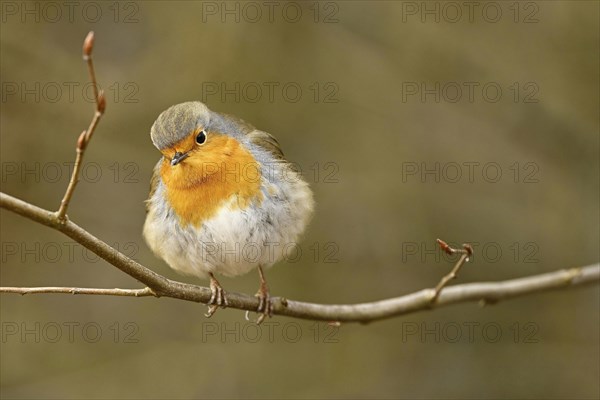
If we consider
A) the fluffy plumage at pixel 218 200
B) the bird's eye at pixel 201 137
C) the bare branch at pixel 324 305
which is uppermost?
the bird's eye at pixel 201 137

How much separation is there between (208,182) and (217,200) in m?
0.11

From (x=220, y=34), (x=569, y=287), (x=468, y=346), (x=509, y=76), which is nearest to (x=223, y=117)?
(x=569, y=287)

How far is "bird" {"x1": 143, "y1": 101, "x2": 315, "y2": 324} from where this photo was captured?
4355 mm

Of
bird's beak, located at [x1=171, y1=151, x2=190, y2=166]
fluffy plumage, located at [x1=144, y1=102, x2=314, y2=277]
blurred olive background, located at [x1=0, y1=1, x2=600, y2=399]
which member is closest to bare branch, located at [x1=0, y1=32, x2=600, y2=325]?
fluffy plumage, located at [x1=144, y1=102, x2=314, y2=277]

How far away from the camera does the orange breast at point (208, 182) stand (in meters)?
4.43

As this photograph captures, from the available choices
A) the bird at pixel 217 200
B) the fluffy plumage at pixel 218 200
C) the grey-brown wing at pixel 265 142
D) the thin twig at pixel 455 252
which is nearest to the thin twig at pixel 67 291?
the bird at pixel 217 200

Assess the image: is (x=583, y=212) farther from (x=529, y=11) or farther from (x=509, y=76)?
(x=529, y=11)

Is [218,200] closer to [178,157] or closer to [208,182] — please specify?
[208,182]

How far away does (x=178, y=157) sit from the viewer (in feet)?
14.1

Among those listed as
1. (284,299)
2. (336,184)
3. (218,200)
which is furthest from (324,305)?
(336,184)

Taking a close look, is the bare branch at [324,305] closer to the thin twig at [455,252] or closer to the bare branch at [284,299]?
the bare branch at [284,299]

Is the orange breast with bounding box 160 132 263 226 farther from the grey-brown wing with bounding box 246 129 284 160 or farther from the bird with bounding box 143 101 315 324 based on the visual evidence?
the grey-brown wing with bounding box 246 129 284 160

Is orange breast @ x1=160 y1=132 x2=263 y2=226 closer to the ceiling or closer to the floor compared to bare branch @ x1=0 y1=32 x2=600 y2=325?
closer to the ceiling

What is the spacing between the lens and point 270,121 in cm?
782
